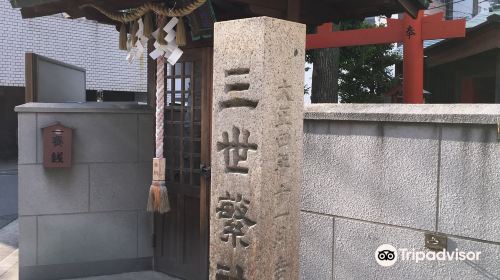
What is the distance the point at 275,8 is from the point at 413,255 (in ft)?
10.4

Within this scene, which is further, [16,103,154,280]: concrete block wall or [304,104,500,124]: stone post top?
[16,103,154,280]: concrete block wall

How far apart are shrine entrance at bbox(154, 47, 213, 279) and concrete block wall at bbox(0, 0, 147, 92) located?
9.51m

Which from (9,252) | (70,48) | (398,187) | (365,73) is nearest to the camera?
(398,187)

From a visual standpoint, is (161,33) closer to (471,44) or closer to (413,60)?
(413,60)

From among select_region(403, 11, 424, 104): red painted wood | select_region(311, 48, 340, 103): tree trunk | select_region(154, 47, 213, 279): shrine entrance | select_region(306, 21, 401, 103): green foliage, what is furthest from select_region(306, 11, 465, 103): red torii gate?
select_region(306, 21, 401, 103): green foliage

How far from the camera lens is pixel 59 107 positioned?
6.29m

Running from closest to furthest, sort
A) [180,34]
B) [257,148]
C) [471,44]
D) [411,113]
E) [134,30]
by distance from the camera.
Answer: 1. [257,148]
2. [411,113]
3. [180,34]
4. [134,30]
5. [471,44]

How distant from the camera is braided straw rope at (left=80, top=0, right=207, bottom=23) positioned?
16.8 feet

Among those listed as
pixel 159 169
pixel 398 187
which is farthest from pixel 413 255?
pixel 159 169

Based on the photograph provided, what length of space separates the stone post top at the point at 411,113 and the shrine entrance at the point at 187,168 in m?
1.65

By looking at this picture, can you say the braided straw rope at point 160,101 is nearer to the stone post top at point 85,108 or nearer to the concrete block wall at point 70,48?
the stone post top at point 85,108

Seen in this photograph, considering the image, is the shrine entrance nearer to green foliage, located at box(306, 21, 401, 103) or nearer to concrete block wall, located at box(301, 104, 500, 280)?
concrete block wall, located at box(301, 104, 500, 280)

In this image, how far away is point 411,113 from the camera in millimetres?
3904

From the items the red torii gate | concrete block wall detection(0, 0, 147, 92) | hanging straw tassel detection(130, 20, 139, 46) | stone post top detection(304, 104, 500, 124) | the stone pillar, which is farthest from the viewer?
concrete block wall detection(0, 0, 147, 92)
